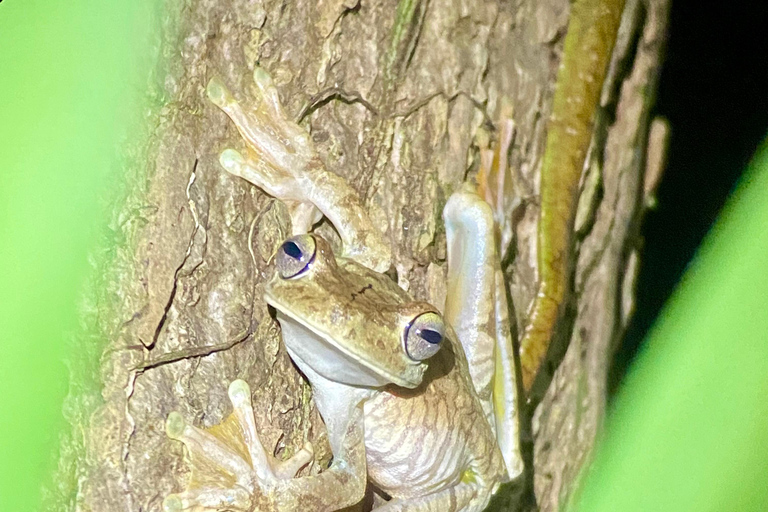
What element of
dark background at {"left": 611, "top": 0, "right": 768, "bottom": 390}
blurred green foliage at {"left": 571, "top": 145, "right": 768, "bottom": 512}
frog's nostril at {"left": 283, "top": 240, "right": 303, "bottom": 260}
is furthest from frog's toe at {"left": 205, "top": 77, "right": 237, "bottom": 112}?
dark background at {"left": 611, "top": 0, "right": 768, "bottom": 390}

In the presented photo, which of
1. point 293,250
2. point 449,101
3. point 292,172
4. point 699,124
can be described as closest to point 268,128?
point 292,172

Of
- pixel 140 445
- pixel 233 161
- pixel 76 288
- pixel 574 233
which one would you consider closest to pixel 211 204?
pixel 233 161

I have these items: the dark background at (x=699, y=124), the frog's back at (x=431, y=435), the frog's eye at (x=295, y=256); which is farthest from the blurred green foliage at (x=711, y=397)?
the frog's eye at (x=295, y=256)

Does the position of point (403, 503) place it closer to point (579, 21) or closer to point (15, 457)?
point (15, 457)

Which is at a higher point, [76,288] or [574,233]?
[76,288]

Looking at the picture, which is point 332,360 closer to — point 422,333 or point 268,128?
point 422,333

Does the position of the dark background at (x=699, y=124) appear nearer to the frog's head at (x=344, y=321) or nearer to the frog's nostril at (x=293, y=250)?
the frog's head at (x=344, y=321)

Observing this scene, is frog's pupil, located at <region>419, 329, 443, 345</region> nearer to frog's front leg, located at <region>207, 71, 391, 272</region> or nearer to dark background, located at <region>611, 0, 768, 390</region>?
frog's front leg, located at <region>207, 71, 391, 272</region>
